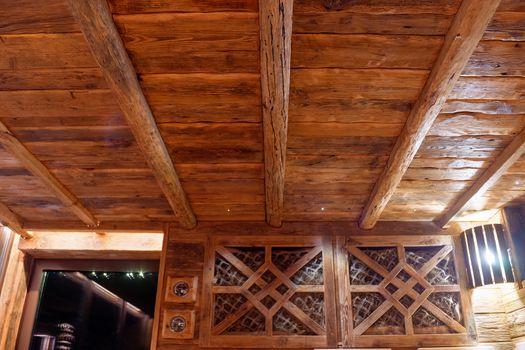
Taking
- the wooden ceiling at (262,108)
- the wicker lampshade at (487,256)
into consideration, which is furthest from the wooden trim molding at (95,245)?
the wicker lampshade at (487,256)

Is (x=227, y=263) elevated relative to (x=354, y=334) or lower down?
elevated

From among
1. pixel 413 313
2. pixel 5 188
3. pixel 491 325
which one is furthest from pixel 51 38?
pixel 491 325

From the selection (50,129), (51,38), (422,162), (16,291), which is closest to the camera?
(51,38)

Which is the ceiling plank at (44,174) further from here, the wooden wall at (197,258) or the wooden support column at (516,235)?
the wooden support column at (516,235)

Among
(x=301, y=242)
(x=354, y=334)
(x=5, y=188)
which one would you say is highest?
(x=5, y=188)

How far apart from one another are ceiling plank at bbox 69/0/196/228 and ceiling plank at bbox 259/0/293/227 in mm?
595

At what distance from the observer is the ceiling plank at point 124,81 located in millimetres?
1669

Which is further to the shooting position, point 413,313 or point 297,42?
point 413,313

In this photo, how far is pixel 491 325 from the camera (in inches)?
127

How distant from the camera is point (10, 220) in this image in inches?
136

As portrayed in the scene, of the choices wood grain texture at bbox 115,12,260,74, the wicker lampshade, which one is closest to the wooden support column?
the wicker lampshade

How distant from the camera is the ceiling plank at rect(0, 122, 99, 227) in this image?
259cm

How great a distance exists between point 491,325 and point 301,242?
1495mm

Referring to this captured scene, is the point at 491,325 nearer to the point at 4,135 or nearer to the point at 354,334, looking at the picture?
the point at 354,334
